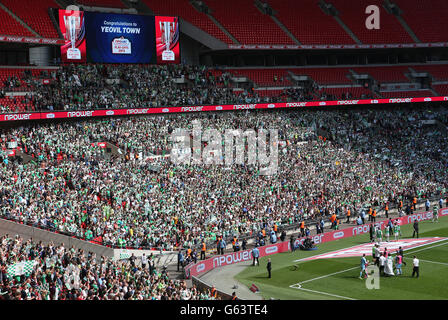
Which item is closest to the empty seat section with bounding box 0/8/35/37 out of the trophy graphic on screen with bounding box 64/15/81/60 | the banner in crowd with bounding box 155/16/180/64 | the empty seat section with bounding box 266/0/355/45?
the trophy graphic on screen with bounding box 64/15/81/60

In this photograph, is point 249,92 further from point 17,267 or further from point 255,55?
point 17,267

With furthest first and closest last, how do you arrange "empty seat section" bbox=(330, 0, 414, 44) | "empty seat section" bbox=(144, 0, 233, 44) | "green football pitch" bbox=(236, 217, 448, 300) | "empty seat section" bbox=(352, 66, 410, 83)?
"empty seat section" bbox=(352, 66, 410, 83)
"empty seat section" bbox=(330, 0, 414, 44)
"empty seat section" bbox=(144, 0, 233, 44)
"green football pitch" bbox=(236, 217, 448, 300)

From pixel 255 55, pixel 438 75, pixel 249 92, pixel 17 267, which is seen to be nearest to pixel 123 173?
pixel 17 267

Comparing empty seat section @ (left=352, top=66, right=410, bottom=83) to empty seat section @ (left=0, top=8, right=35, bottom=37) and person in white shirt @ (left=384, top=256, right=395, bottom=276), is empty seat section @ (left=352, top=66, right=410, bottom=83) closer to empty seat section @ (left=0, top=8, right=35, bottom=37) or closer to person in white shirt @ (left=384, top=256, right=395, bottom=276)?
empty seat section @ (left=0, top=8, right=35, bottom=37)

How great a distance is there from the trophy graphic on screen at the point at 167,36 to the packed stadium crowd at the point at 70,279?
27.9 metres

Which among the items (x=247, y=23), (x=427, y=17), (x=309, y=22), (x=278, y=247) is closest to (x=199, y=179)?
(x=278, y=247)

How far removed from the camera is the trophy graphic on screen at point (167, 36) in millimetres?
47562

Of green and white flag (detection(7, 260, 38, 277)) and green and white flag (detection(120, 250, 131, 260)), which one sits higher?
green and white flag (detection(7, 260, 38, 277))

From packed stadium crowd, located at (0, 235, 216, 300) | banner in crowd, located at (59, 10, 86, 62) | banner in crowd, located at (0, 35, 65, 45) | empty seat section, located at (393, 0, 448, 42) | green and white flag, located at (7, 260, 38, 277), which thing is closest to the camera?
packed stadium crowd, located at (0, 235, 216, 300)

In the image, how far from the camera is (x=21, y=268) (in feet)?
63.7

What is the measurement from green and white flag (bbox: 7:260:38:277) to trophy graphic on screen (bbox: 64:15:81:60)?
26383 mm

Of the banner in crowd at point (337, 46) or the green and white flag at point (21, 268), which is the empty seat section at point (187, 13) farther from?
the green and white flag at point (21, 268)

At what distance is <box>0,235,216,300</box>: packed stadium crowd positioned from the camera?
16.9 m

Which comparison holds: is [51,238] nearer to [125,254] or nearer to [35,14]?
[125,254]
